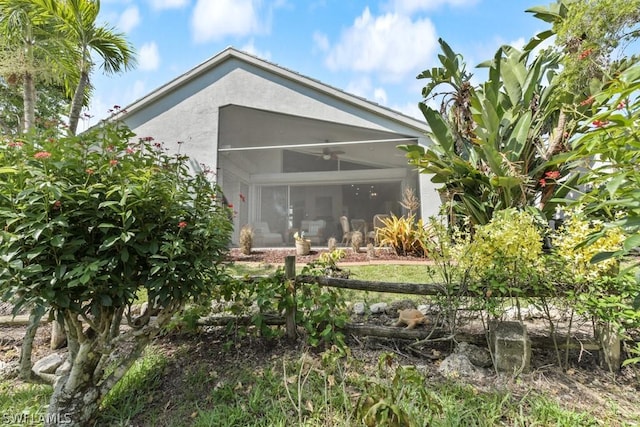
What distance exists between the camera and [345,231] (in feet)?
31.6

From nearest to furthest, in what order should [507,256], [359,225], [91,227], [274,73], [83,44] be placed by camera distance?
[91,227]
[507,256]
[83,44]
[274,73]
[359,225]

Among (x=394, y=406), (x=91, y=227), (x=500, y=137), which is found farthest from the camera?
(x=500, y=137)

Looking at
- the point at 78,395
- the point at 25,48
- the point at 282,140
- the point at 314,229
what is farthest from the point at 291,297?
the point at 282,140

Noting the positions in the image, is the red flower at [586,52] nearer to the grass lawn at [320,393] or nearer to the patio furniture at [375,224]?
the grass lawn at [320,393]

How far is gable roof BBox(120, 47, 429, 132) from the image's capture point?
325 inches

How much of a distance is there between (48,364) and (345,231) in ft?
25.3

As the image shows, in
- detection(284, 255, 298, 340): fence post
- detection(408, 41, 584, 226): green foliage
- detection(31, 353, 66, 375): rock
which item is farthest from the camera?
detection(408, 41, 584, 226): green foliage

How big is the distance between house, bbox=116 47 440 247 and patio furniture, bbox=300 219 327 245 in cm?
4

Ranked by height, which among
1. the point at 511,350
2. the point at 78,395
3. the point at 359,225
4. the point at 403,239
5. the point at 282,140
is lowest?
the point at 78,395

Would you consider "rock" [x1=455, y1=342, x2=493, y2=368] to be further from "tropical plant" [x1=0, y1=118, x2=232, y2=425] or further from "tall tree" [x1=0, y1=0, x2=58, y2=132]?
"tall tree" [x1=0, y1=0, x2=58, y2=132]

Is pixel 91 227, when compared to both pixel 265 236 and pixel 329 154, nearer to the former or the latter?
pixel 265 236

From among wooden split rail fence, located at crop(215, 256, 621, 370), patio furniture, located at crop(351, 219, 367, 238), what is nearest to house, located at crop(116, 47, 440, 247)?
patio furniture, located at crop(351, 219, 367, 238)

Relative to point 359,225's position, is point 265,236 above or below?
below

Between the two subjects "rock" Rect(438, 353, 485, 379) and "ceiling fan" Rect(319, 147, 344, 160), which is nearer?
"rock" Rect(438, 353, 485, 379)
